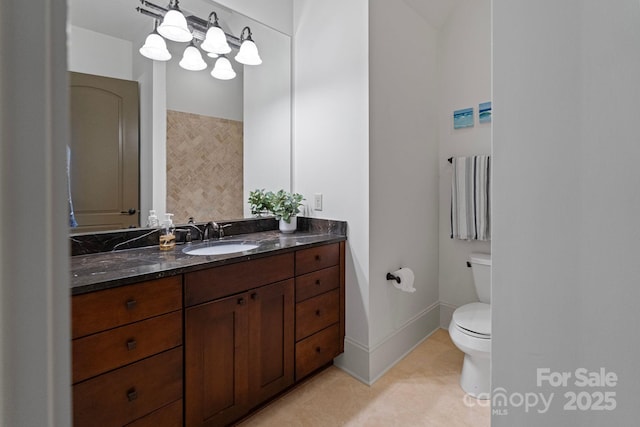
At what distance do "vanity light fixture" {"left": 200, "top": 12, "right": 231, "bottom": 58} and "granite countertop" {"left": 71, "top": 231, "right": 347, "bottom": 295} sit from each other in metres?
1.24

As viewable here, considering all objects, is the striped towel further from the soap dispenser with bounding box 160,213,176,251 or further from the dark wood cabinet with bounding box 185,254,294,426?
the soap dispenser with bounding box 160,213,176,251

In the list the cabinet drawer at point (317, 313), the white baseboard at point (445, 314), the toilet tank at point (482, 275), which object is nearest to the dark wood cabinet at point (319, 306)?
the cabinet drawer at point (317, 313)

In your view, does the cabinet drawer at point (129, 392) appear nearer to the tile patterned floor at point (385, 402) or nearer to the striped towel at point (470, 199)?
the tile patterned floor at point (385, 402)

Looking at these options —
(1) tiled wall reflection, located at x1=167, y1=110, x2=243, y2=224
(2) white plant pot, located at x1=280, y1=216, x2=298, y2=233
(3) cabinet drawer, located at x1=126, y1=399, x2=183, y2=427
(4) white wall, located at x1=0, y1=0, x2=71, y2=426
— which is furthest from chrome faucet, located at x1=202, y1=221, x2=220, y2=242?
(4) white wall, located at x1=0, y1=0, x2=71, y2=426

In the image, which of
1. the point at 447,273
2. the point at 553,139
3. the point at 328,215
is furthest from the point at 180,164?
the point at 447,273

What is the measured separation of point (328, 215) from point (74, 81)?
1548 millimetres

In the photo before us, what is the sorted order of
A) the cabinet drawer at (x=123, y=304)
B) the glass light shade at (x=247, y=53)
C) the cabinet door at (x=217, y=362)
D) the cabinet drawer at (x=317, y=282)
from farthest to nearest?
1. the glass light shade at (x=247, y=53)
2. the cabinet drawer at (x=317, y=282)
3. the cabinet door at (x=217, y=362)
4. the cabinet drawer at (x=123, y=304)

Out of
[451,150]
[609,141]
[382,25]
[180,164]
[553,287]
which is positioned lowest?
[553,287]

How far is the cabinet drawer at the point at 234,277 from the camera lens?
1314 mm

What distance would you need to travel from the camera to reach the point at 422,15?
237cm

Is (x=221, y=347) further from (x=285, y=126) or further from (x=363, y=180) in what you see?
(x=285, y=126)

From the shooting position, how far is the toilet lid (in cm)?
173

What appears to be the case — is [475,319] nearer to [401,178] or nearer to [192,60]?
[401,178]

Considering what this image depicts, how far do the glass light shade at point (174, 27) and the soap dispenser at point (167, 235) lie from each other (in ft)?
3.45
